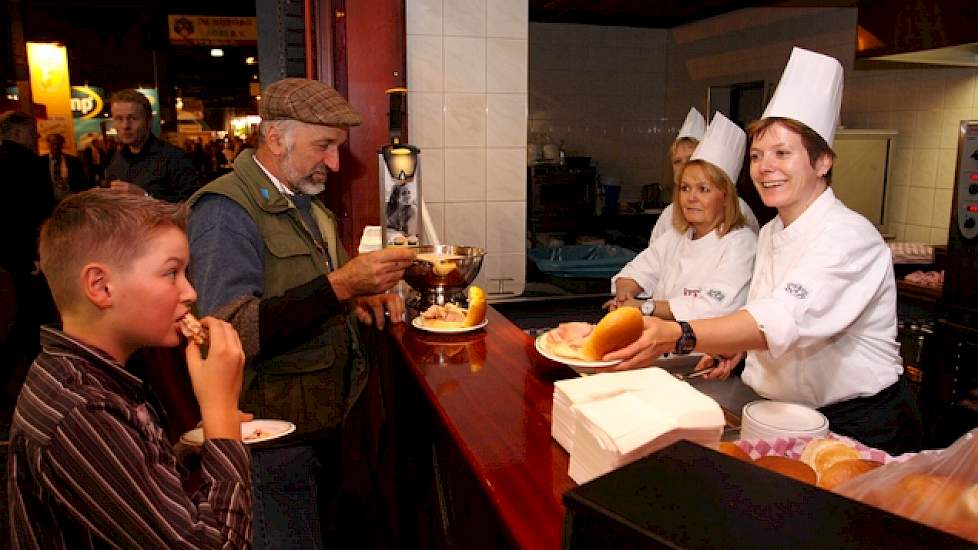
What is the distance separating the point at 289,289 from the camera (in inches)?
89.6

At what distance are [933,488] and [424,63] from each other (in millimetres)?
3615

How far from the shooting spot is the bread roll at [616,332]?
176 cm

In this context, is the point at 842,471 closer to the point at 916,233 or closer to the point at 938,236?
the point at 938,236

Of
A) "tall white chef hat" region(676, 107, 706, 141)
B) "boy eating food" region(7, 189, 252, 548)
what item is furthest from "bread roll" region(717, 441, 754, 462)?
"tall white chef hat" region(676, 107, 706, 141)

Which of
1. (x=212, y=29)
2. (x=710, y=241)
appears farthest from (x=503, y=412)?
(x=212, y=29)

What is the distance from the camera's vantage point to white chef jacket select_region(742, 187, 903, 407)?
1.93m

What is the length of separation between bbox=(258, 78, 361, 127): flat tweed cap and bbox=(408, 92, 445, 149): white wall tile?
1.62m

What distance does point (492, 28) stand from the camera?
4.17 metres

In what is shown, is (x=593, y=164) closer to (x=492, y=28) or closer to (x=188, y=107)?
(x=492, y=28)

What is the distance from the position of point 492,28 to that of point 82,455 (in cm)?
358

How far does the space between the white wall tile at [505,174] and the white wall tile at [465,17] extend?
0.71 metres

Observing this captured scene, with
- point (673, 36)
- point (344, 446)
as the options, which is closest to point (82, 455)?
point (344, 446)

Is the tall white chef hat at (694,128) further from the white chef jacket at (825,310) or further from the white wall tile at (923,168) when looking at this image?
the white wall tile at (923,168)

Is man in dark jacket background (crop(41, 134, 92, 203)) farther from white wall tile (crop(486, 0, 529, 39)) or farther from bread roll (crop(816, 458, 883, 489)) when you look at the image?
bread roll (crop(816, 458, 883, 489))
